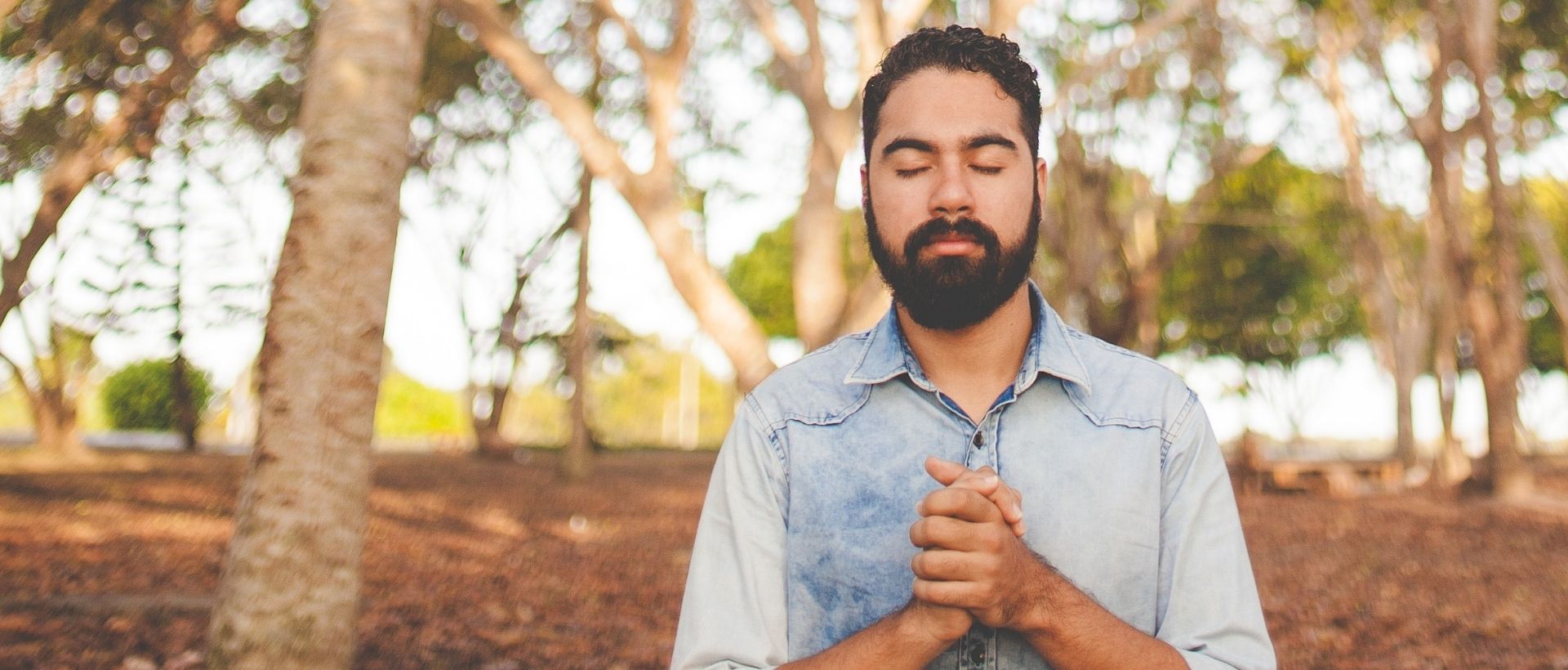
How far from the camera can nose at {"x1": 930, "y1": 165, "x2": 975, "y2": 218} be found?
2.05 meters

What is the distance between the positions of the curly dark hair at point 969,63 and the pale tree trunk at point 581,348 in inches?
584

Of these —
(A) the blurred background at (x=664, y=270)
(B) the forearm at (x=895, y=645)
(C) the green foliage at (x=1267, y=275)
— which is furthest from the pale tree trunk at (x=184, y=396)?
(C) the green foliage at (x=1267, y=275)

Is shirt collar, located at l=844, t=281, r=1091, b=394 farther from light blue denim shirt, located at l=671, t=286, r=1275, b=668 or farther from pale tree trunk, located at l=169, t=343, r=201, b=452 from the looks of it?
pale tree trunk, located at l=169, t=343, r=201, b=452

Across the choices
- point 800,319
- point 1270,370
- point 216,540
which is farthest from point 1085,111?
point 1270,370

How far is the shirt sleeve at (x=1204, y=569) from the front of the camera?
1921 mm

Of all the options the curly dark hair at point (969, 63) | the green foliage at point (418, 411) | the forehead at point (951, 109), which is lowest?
the forehead at point (951, 109)

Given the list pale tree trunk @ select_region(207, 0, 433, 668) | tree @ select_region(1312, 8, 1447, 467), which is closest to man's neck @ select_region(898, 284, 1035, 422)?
pale tree trunk @ select_region(207, 0, 433, 668)

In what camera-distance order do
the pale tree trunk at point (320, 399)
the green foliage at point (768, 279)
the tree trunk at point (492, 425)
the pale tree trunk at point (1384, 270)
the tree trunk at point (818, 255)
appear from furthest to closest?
1. the green foliage at point (768, 279)
2. the tree trunk at point (492, 425)
3. the pale tree trunk at point (1384, 270)
4. the tree trunk at point (818, 255)
5. the pale tree trunk at point (320, 399)

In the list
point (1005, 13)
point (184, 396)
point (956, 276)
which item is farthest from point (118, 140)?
point (956, 276)

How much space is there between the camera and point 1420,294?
22.0m

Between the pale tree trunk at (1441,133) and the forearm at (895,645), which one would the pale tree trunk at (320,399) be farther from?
the pale tree trunk at (1441,133)

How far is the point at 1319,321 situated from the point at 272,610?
36730 mm

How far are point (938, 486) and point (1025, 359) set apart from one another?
281mm

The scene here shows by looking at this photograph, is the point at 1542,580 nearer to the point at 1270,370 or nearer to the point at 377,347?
the point at 377,347
